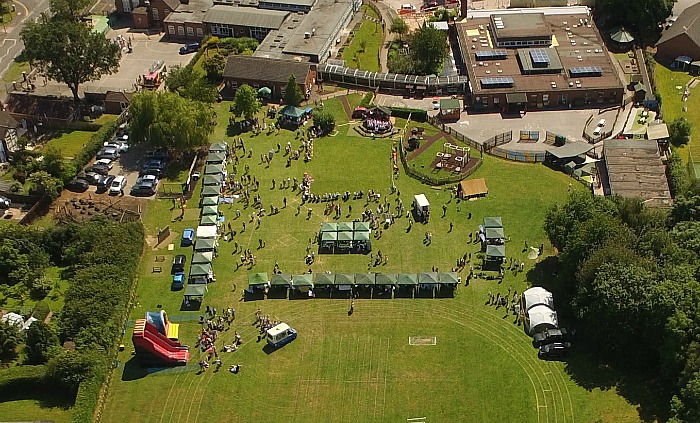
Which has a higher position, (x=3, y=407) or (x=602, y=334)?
(x=602, y=334)

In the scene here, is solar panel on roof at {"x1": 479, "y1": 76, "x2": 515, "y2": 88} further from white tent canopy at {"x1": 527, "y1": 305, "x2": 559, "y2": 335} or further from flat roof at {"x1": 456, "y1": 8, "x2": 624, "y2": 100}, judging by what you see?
white tent canopy at {"x1": 527, "y1": 305, "x2": 559, "y2": 335}

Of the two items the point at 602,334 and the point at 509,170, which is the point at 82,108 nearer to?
the point at 509,170

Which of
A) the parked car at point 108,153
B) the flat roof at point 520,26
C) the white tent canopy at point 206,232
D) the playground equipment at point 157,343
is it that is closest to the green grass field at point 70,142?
the parked car at point 108,153

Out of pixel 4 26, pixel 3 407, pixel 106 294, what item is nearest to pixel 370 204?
pixel 106 294

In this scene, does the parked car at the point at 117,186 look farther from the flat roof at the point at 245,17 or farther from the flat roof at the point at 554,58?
the flat roof at the point at 554,58

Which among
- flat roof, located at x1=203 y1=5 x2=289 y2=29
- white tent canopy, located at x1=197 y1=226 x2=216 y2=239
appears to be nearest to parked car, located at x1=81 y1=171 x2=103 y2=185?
white tent canopy, located at x1=197 y1=226 x2=216 y2=239

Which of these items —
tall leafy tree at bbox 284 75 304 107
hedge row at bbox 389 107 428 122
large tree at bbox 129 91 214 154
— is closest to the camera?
large tree at bbox 129 91 214 154
